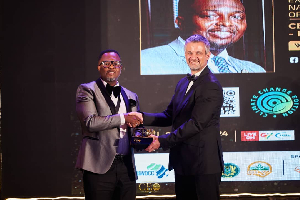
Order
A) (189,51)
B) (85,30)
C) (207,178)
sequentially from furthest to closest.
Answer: (85,30) < (189,51) < (207,178)

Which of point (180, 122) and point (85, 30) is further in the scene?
point (85, 30)

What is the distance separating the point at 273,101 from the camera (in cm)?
431

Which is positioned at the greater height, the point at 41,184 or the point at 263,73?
the point at 263,73

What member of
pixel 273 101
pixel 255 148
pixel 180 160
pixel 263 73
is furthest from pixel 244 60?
pixel 180 160

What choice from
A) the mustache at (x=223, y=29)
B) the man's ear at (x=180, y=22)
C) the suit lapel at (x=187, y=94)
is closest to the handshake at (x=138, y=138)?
the suit lapel at (x=187, y=94)

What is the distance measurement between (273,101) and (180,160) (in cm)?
206

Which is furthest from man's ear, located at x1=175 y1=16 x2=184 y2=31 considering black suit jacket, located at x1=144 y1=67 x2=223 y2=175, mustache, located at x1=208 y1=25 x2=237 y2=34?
black suit jacket, located at x1=144 y1=67 x2=223 y2=175

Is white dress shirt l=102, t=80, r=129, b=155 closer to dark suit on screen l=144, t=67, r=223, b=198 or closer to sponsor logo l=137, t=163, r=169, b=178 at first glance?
dark suit on screen l=144, t=67, r=223, b=198

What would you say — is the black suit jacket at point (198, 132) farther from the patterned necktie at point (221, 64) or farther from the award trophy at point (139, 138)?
the patterned necktie at point (221, 64)

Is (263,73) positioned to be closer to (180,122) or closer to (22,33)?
(180,122)

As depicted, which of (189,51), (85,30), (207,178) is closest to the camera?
(207,178)

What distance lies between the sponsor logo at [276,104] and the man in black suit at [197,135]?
1679 millimetres

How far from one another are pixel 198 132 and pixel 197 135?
32mm

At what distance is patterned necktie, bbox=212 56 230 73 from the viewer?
4.32 m
